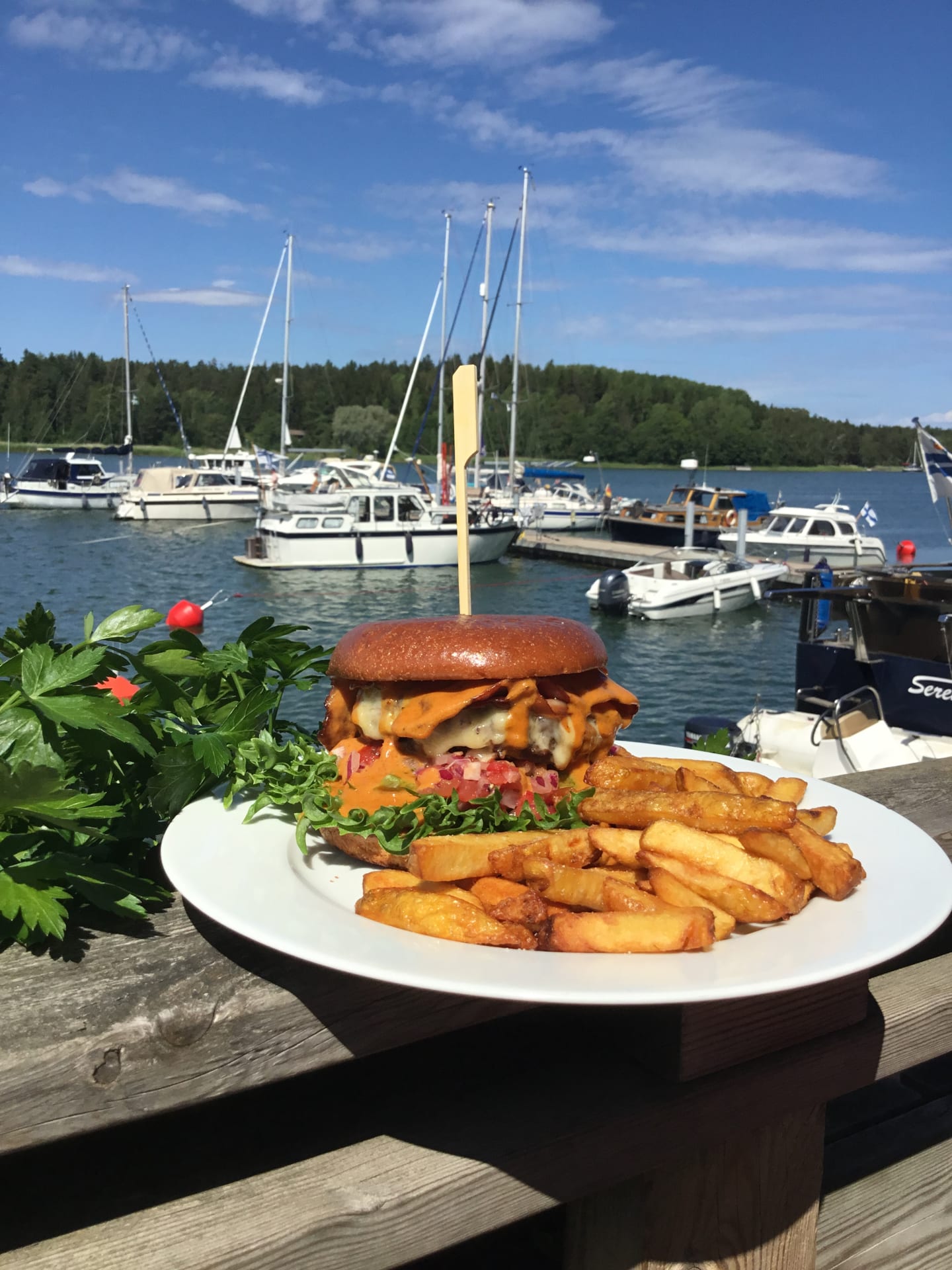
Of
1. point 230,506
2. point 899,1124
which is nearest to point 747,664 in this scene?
point 899,1124

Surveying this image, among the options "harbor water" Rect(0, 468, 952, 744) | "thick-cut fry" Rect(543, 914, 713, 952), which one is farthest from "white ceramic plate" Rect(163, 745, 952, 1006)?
"harbor water" Rect(0, 468, 952, 744)

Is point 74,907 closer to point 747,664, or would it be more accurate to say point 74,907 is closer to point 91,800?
point 91,800

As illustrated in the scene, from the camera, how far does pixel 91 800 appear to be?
1.48 meters

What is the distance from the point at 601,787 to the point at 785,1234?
0.94m

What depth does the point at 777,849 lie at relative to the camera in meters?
1.77

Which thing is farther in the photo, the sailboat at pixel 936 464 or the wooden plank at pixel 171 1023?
the sailboat at pixel 936 464

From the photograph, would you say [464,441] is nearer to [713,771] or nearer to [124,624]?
[713,771]

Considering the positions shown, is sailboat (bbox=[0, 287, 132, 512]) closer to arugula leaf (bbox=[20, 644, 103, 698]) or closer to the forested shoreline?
the forested shoreline

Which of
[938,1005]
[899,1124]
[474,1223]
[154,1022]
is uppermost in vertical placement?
[154,1022]

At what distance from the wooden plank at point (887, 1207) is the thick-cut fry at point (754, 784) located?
2.85 feet

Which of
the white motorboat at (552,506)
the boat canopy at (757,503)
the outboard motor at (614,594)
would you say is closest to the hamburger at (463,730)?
the outboard motor at (614,594)

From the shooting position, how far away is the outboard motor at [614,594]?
3014 centimetres

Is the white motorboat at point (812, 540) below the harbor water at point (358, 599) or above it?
above

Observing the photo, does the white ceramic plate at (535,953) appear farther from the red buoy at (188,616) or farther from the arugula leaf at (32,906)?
the red buoy at (188,616)
